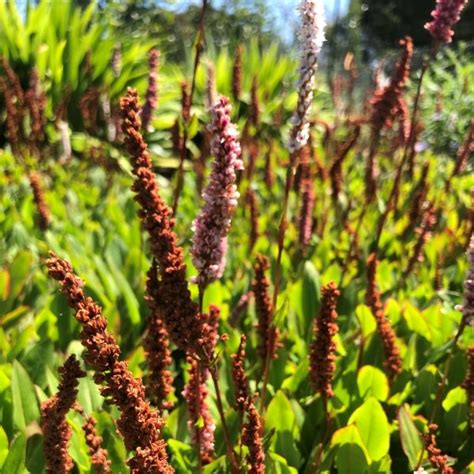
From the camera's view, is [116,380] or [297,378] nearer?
[116,380]

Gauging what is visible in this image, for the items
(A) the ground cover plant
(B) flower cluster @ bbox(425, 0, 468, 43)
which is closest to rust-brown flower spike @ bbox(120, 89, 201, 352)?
(A) the ground cover plant

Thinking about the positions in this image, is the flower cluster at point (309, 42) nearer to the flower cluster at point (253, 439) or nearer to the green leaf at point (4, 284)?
the flower cluster at point (253, 439)

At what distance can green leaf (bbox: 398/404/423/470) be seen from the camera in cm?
160

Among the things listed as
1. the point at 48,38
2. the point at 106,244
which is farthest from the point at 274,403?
the point at 48,38

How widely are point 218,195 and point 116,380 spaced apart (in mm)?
349

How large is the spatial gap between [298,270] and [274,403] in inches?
48.5

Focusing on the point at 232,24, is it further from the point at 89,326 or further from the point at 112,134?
the point at 89,326

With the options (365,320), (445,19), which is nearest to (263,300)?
(365,320)

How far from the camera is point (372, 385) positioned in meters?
1.83

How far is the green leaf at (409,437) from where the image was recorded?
1.60 metres

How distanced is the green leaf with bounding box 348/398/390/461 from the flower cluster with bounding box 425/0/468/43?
2.77ft

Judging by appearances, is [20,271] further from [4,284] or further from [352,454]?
[352,454]

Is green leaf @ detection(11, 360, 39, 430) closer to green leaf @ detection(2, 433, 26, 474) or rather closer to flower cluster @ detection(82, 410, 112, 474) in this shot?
green leaf @ detection(2, 433, 26, 474)

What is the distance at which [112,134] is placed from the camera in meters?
4.62
